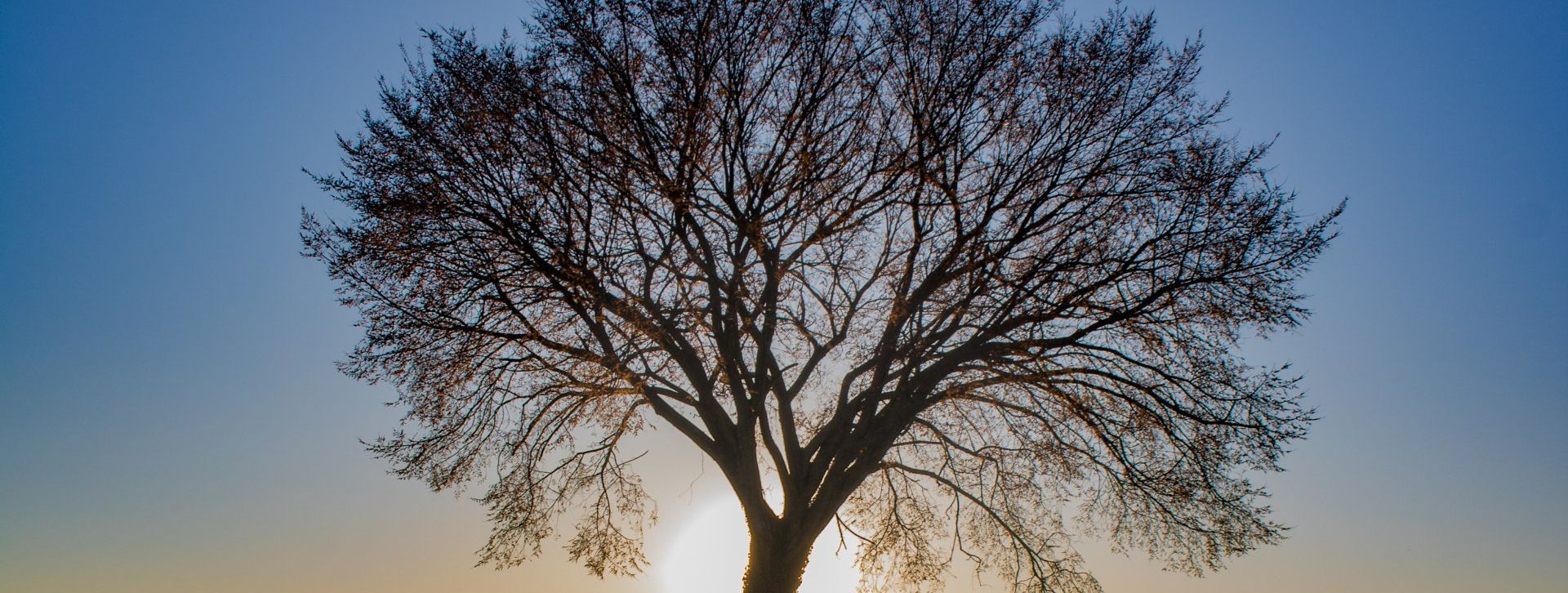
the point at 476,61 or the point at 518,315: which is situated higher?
the point at 476,61

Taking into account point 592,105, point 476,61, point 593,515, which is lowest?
point 593,515

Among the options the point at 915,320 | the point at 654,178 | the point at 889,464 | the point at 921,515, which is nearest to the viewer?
the point at 654,178

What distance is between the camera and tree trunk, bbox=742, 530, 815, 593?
10352 mm

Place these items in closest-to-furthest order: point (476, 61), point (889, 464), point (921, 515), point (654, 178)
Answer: point (654, 178)
point (476, 61)
point (889, 464)
point (921, 515)

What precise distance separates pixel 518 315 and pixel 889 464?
17.6ft

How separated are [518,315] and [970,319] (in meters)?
5.49

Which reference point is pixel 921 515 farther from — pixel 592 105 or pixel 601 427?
pixel 592 105

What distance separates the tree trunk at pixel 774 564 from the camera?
34.0ft

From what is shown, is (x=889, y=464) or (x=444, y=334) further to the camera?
(x=889, y=464)

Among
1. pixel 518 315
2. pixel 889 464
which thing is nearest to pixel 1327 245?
pixel 889 464

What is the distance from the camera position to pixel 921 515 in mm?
13305

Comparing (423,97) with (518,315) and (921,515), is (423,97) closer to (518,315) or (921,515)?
(518,315)

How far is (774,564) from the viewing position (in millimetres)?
10391

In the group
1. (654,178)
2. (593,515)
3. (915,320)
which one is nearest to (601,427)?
(593,515)
